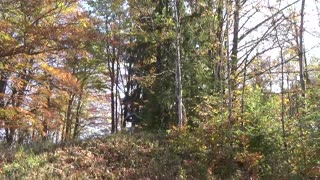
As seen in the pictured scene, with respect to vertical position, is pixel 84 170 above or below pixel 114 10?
below

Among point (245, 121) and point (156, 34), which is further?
point (156, 34)

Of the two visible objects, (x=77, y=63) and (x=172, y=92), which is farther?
(x=77, y=63)

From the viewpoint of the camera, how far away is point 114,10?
21.9 m

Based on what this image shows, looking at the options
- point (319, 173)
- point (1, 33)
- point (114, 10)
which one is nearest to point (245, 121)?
point (319, 173)

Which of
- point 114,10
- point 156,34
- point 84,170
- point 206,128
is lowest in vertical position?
point 84,170

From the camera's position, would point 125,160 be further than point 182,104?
No

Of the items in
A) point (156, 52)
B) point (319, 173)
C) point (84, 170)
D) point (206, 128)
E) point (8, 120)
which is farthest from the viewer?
point (156, 52)

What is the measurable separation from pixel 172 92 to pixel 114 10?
9.19 metres

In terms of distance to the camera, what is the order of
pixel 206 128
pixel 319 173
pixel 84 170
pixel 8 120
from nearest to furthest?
1. pixel 319 173
2. pixel 84 170
3. pixel 206 128
4. pixel 8 120

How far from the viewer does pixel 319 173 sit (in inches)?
334

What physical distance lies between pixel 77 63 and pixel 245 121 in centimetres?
1424

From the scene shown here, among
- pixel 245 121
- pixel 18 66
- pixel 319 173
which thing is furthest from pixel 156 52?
pixel 319 173

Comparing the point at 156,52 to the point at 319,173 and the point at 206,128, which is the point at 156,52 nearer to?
the point at 206,128

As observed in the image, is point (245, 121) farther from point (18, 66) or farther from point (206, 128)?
point (18, 66)
